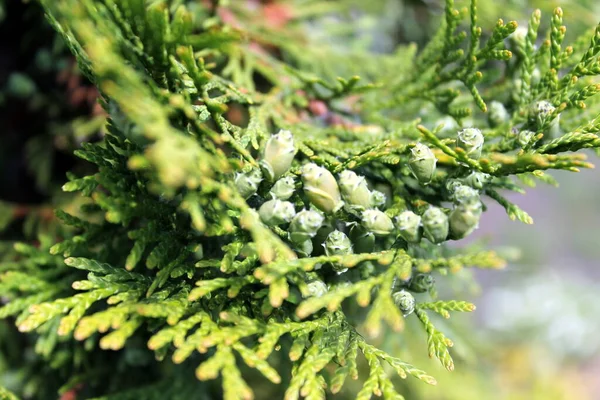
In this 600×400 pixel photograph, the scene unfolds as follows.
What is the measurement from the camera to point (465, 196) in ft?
2.38

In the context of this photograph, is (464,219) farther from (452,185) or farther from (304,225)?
(304,225)

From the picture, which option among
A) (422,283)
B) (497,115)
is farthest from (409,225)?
(497,115)

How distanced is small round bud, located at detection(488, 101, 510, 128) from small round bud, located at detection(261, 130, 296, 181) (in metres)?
0.47

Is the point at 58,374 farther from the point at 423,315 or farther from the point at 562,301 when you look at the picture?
the point at 562,301

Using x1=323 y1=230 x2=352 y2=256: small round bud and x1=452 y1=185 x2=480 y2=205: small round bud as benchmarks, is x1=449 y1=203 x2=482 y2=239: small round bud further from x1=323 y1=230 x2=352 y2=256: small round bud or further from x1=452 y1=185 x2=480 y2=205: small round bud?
x1=323 y1=230 x2=352 y2=256: small round bud

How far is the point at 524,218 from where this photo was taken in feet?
2.65

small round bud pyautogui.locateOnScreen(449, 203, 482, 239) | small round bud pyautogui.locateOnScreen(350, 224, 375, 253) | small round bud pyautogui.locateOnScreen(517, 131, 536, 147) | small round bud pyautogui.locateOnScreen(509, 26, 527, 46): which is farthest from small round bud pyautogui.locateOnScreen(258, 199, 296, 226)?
small round bud pyautogui.locateOnScreen(509, 26, 527, 46)

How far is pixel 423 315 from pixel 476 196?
0.69ft

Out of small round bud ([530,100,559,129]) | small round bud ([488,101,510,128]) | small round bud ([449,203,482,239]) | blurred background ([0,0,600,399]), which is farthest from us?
blurred background ([0,0,600,399])

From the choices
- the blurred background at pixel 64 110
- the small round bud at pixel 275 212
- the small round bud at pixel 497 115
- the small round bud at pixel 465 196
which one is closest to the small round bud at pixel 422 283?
the small round bud at pixel 465 196

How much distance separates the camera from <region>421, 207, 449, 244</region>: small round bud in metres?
0.73

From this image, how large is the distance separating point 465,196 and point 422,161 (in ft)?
0.27

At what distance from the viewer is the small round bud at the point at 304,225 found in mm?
715

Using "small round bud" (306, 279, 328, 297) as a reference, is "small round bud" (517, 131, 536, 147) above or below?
below
